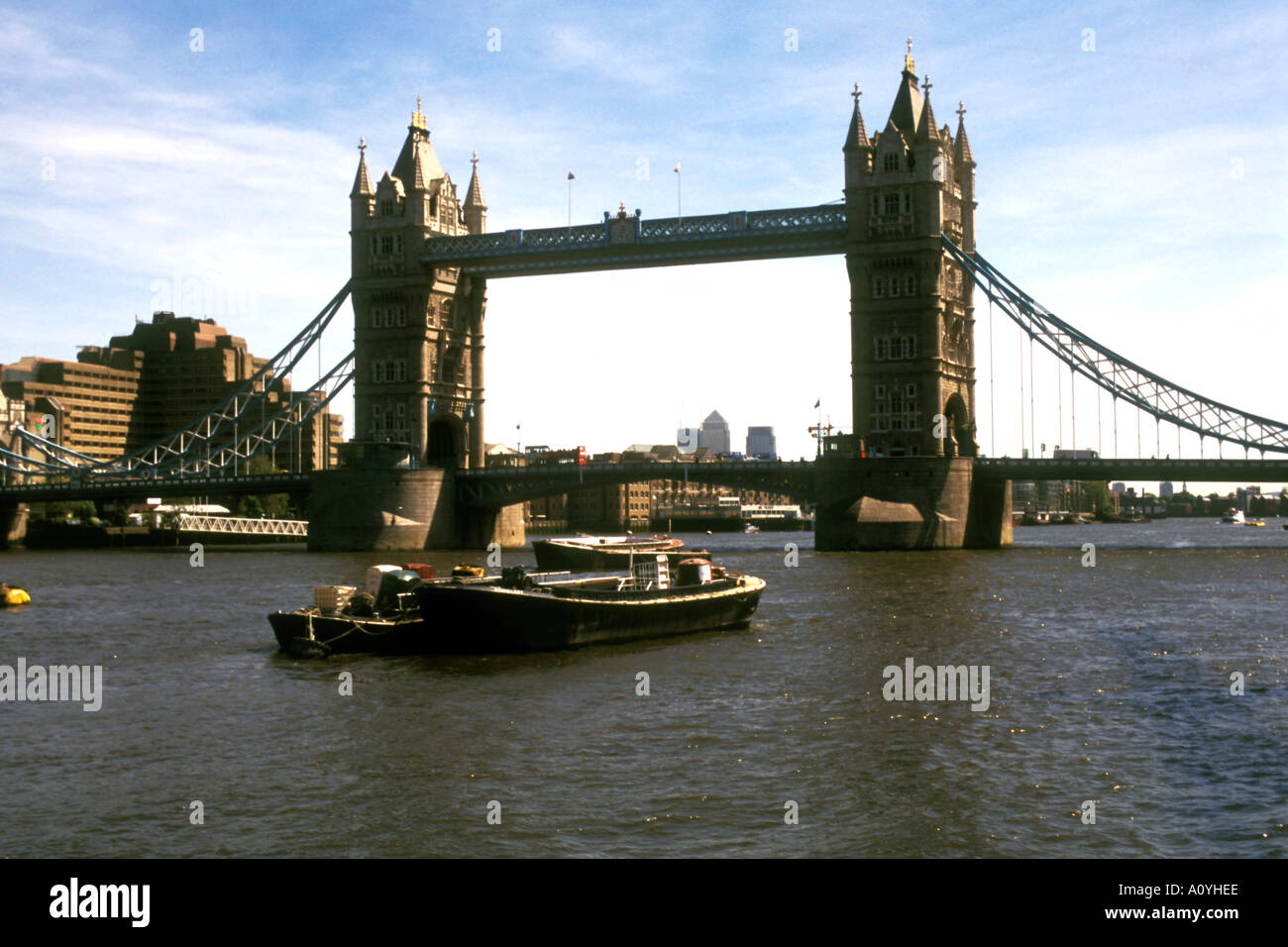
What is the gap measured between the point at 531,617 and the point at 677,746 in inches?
622

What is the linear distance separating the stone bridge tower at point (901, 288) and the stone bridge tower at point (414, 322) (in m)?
41.0

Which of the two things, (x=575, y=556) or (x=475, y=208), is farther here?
(x=475, y=208)

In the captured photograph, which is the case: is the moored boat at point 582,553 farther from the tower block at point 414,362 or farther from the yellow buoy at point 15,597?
the tower block at point 414,362

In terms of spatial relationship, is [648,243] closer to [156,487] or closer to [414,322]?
[414,322]

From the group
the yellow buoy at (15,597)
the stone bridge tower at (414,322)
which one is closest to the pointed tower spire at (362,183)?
the stone bridge tower at (414,322)

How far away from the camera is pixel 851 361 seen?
110m

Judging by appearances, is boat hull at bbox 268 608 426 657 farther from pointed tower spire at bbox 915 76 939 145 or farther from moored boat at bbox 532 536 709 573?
pointed tower spire at bbox 915 76 939 145

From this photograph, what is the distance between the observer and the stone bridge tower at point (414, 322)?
12375cm

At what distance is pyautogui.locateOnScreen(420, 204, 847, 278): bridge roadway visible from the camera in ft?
366

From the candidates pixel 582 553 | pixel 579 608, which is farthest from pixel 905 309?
pixel 579 608
